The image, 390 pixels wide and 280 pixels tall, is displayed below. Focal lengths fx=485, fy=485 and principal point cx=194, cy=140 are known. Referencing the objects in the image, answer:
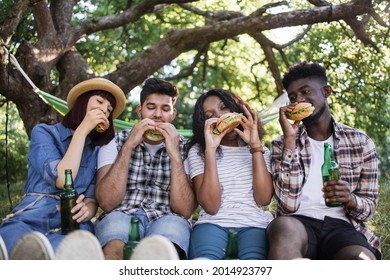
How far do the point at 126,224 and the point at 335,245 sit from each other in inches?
36.7

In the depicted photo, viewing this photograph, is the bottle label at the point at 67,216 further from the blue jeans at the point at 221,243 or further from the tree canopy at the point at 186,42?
the tree canopy at the point at 186,42

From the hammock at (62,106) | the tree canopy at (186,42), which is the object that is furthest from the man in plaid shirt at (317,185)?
the tree canopy at (186,42)

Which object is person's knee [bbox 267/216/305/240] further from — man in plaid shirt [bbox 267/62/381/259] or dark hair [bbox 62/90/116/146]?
dark hair [bbox 62/90/116/146]

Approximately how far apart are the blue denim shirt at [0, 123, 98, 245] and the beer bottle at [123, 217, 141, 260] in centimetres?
32

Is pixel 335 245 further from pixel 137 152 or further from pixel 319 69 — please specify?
pixel 137 152

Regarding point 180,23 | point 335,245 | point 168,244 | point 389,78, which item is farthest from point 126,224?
point 180,23

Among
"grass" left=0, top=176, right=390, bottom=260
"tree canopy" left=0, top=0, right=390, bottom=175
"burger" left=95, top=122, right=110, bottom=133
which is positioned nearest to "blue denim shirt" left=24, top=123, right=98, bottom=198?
"burger" left=95, top=122, right=110, bottom=133

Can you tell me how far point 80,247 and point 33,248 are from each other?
0.16 m

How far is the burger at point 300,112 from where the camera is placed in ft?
7.66

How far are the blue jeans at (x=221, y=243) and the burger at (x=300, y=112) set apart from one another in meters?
0.56

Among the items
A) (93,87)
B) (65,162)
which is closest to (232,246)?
(65,162)

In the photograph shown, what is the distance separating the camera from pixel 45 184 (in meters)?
2.27
